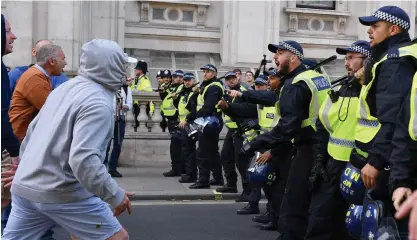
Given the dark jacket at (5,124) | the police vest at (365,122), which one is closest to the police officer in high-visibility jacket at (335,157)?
the police vest at (365,122)

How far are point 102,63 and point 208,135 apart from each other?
6.95 meters

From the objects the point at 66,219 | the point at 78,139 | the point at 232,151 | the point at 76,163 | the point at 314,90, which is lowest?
the point at 232,151

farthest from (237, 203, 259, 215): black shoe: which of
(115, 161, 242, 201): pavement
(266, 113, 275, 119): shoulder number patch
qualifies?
(115, 161, 242, 201): pavement

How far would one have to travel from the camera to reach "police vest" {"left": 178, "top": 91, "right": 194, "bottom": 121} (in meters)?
12.0

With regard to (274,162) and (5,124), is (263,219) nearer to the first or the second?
(274,162)

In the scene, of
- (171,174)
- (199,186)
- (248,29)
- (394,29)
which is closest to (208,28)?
(248,29)

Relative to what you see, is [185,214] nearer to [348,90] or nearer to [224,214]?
[224,214]

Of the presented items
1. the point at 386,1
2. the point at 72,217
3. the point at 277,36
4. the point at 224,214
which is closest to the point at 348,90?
the point at 72,217

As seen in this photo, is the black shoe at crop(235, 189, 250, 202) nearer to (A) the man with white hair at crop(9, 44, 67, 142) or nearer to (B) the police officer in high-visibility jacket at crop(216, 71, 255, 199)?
(B) the police officer in high-visibility jacket at crop(216, 71, 255, 199)

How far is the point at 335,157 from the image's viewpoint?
537 centimetres

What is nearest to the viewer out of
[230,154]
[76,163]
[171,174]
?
[76,163]

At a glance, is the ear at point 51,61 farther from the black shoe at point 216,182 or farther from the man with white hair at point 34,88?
the black shoe at point 216,182

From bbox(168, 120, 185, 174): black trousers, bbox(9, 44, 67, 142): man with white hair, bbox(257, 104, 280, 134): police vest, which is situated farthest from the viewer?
bbox(168, 120, 185, 174): black trousers

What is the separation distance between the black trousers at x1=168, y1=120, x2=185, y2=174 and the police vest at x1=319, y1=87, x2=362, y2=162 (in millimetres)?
7389
